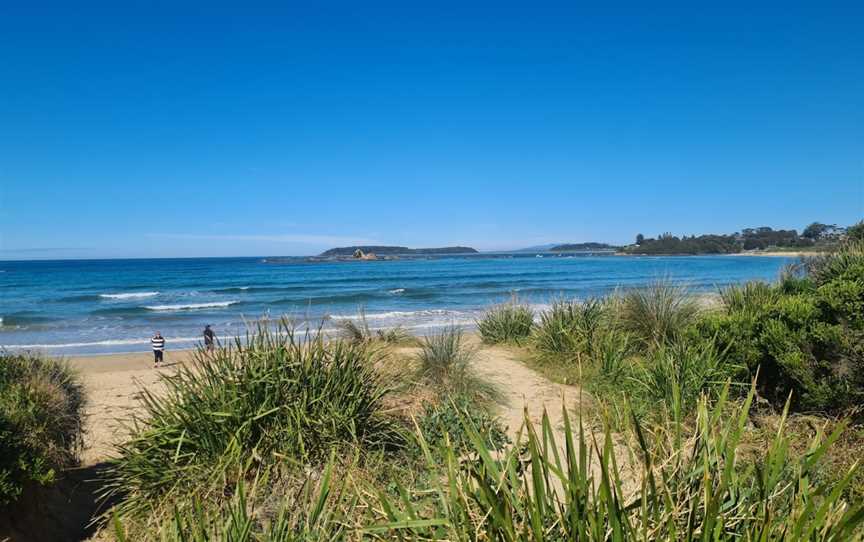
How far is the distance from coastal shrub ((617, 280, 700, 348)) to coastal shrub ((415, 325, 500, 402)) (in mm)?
3395

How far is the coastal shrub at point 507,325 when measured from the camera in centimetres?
1277

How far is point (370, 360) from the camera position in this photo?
5320 mm

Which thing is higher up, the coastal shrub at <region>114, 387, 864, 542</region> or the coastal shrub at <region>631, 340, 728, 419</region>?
the coastal shrub at <region>114, 387, 864, 542</region>

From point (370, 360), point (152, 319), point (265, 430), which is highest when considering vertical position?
point (370, 360)

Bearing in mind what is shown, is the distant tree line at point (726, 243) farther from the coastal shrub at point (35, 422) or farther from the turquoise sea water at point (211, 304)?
the coastal shrub at point (35, 422)

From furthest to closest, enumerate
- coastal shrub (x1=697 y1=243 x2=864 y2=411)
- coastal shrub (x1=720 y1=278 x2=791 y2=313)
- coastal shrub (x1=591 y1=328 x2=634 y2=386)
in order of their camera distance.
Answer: coastal shrub (x1=720 y1=278 x2=791 y2=313) < coastal shrub (x1=591 y1=328 x2=634 y2=386) < coastal shrub (x1=697 y1=243 x2=864 y2=411)

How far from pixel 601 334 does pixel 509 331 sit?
3.56m

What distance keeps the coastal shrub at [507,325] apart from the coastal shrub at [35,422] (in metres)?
8.64

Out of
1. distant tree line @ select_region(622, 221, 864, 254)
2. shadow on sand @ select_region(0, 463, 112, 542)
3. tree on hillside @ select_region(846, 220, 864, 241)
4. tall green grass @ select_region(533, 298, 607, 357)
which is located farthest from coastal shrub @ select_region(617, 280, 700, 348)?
distant tree line @ select_region(622, 221, 864, 254)

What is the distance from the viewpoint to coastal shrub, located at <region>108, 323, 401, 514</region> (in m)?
4.12

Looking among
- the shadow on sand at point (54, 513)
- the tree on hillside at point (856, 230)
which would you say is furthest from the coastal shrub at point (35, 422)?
the tree on hillside at point (856, 230)

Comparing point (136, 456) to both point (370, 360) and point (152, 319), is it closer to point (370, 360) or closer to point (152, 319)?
point (370, 360)

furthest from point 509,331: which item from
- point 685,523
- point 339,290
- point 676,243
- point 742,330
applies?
point 676,243

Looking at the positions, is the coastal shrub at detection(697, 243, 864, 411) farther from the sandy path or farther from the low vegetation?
the sandy path
